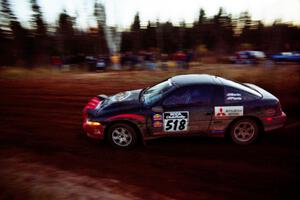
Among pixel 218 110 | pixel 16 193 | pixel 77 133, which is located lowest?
pixel 16 193

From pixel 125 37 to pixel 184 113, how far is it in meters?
40.6

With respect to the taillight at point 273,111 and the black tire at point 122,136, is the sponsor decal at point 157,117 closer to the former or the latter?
the black tire at point 122,136

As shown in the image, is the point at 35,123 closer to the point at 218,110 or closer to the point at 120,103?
the point at 120,103

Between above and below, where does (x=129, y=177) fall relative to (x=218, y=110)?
below

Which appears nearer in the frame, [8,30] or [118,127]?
[118,127]

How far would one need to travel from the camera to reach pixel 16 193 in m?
4.59

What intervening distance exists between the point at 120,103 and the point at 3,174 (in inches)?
98.5

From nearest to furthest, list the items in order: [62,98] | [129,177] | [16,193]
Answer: [16,193] < [129,177] < [62,98]

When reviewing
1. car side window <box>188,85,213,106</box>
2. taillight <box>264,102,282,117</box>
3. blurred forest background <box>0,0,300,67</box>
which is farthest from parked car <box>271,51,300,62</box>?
car side window <box>188,85,213,106</box>

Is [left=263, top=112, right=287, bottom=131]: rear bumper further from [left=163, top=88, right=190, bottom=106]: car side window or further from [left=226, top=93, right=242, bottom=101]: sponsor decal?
[left=163, top=88, right=190, bottom=106]: car side window

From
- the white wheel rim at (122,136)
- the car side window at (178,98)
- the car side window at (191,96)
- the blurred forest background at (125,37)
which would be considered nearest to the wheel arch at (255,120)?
the car side window at (191,96)

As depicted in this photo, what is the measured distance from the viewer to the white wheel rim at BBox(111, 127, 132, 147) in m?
6.25

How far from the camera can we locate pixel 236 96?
6.17 meters

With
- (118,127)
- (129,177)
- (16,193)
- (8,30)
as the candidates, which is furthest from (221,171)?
(8,30)
